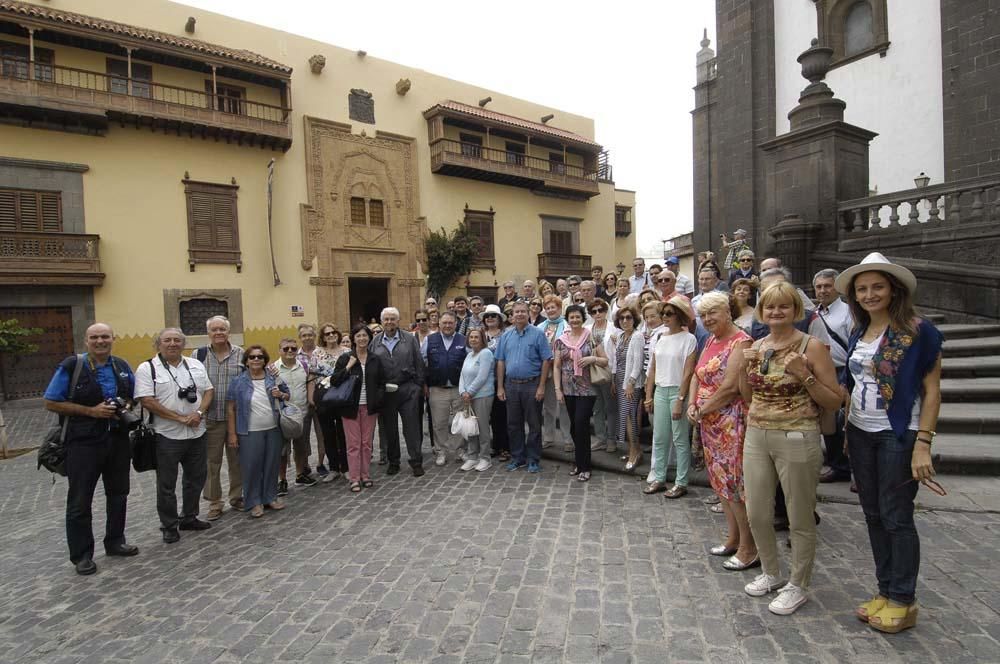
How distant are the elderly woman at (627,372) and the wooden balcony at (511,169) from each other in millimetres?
18255

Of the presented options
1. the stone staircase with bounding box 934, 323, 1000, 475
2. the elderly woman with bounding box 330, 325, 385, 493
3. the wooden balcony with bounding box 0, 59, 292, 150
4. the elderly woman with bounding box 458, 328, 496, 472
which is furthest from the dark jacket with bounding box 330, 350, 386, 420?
the wooden balcony with bounding box 0, 59, 292, 150

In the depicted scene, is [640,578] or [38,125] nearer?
[640,578]

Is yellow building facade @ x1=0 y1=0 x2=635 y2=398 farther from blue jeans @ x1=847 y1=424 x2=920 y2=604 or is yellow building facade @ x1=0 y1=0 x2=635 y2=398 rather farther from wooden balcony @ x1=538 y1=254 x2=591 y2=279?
blue jeans @ x1=847 y1=424 x2=920 y2=604

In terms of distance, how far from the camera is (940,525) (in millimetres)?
3969

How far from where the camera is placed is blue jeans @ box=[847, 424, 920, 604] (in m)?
2.72

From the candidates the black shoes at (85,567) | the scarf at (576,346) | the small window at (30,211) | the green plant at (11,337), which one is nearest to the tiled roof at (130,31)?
the small window at (30,211)

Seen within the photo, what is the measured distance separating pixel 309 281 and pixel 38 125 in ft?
28.6

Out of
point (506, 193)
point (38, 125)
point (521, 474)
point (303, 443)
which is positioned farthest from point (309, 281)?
point (521, 474)

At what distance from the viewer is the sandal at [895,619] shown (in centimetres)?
277

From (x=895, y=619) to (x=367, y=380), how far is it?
5066 mm

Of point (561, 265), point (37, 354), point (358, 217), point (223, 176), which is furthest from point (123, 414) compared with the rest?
point (561, 265)

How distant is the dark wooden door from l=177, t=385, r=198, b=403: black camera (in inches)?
559

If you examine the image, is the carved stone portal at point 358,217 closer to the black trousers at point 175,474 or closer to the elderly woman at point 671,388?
the black trousers at point 175,474

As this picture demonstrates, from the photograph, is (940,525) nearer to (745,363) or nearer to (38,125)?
(745,363)
